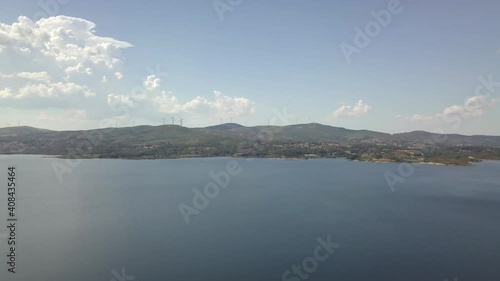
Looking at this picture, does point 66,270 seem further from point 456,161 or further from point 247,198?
point 456,161

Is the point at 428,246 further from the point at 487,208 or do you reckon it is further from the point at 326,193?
the point at 326,193

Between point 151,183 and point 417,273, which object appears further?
point 151,183

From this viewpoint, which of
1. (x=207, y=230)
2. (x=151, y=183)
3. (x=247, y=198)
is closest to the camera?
(x=207, y=230)

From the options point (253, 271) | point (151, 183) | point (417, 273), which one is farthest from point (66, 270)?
point (151, 183)

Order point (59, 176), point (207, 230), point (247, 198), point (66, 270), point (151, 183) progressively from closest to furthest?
1. point (66, 270)
2. point (207, 230)
3. point (247, 198)
4. point (151, 183)
5. point (59, 176)

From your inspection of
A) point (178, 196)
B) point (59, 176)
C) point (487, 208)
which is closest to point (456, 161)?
point (487, 208)

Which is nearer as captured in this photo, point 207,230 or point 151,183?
point 207,230
